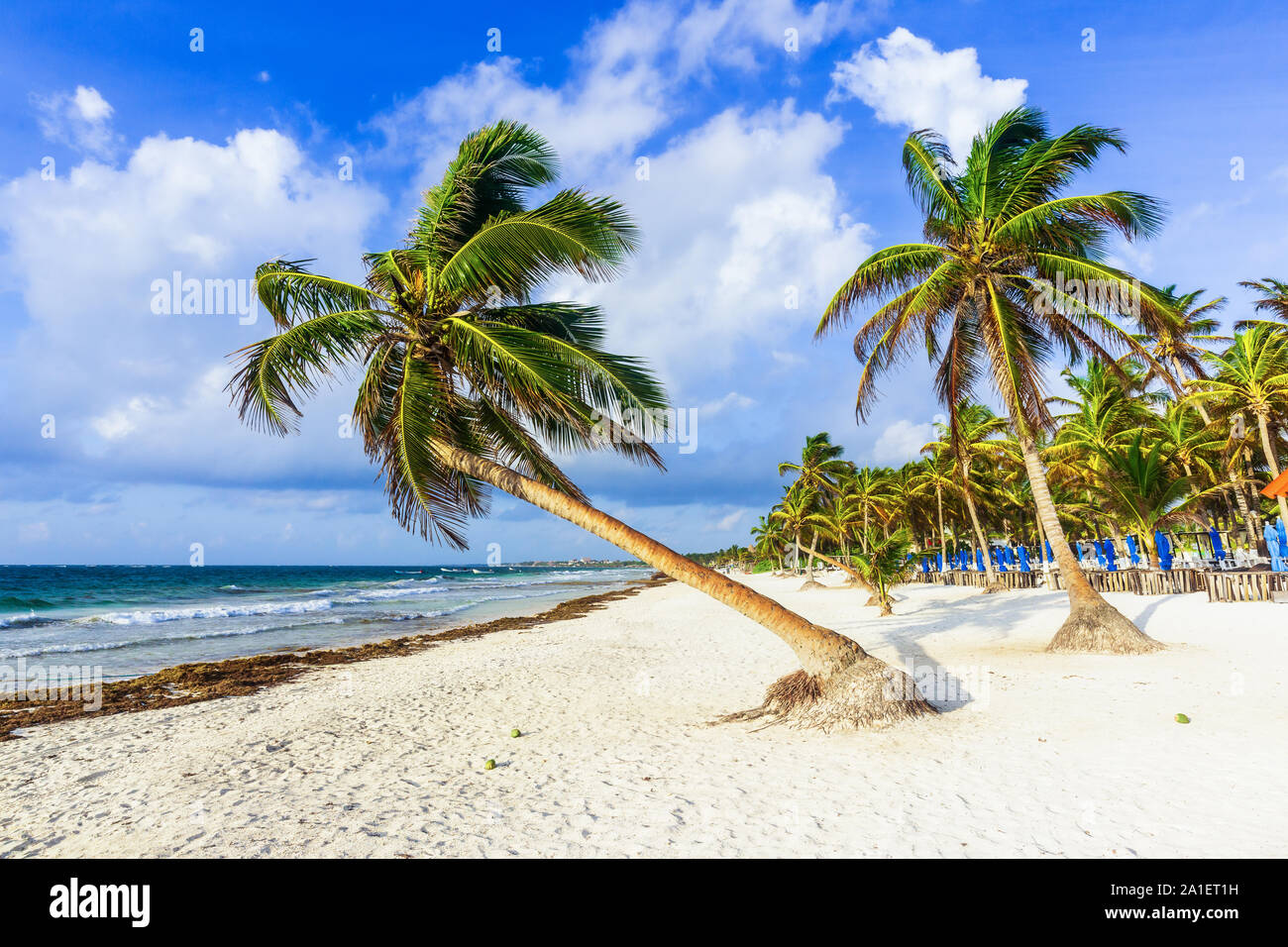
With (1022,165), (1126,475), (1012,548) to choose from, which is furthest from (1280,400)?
(1012,548)

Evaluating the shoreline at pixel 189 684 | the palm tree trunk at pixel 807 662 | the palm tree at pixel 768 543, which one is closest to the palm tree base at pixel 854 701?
the palm tree trunk at pixel 807 662

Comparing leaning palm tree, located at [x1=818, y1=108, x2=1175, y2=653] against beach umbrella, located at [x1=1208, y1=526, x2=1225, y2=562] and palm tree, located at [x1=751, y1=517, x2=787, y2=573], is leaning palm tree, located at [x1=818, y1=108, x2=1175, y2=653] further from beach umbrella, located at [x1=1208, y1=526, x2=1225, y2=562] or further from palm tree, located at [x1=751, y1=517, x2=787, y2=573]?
palm tree, located at [x1=751, y1=517, x2=787, y2=573]

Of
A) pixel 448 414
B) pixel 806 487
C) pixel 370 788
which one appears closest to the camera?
pixel 370 788

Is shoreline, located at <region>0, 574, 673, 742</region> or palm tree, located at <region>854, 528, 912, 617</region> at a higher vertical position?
palm tree, located at <region>854, 528, 912, 617</region>

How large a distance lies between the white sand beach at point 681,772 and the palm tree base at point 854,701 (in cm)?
20

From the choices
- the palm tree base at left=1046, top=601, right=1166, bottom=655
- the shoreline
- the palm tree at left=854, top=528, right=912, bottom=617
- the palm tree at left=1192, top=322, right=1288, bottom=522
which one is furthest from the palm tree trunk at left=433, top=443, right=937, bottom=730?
the palm tree at left=1192, top=322, right=1288, bottom=522

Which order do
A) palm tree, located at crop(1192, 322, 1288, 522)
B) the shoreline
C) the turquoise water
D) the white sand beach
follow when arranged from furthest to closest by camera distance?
palm tree, located at crop(1192, 322, 1288, 522), the turquoise water, the shoreline, the white sand beach

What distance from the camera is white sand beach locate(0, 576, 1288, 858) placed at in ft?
13.7

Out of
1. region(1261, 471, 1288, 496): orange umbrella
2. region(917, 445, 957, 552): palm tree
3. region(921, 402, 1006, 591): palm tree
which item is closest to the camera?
region(1261, 471, 1288, 496): orange umbrella

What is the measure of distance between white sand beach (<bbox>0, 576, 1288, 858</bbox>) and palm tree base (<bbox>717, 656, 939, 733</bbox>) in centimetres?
20

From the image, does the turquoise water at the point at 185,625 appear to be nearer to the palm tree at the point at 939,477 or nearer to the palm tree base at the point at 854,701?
the palm tree base at the point at 854,701
